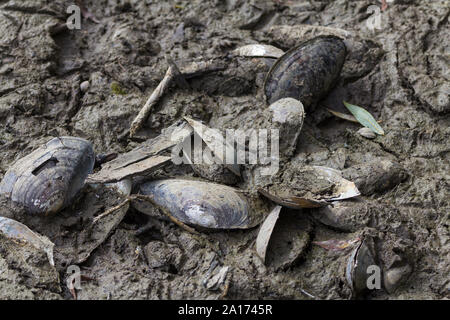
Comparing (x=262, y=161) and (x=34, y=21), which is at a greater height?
(x=34, y=21)

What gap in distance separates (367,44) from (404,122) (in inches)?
32.1

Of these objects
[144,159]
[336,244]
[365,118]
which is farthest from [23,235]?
[365,118]

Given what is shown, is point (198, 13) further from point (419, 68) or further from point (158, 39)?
point (419, 68)

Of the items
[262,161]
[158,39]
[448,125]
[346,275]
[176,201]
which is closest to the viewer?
[346,275]

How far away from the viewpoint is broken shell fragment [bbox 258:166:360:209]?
3.30 m

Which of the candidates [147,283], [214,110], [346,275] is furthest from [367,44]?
[147,283]

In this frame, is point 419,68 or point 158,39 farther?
point 158,39

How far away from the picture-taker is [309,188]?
3.48m

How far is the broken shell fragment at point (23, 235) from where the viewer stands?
3285 mm

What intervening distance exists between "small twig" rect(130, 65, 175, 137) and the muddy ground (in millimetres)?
57

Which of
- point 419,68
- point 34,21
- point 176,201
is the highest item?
point 34,21

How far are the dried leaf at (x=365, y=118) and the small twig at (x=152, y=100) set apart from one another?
4.78 feet

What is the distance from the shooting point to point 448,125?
3885 millimetres

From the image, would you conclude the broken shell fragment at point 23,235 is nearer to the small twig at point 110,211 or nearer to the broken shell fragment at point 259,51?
the small twig at point 110,211
